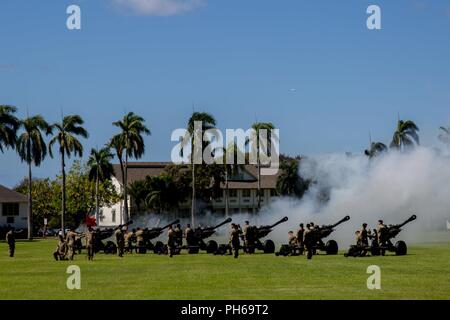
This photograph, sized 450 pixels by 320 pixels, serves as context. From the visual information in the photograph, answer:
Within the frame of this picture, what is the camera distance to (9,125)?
105 metres

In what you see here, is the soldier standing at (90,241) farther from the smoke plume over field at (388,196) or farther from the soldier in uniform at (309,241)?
the smoke plume over field at (388,196)

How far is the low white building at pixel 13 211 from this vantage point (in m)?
139

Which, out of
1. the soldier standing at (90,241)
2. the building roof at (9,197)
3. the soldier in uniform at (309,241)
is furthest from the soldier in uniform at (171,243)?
the building roof at (9,197)

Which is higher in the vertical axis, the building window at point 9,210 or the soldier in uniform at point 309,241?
the building window at point 9,210

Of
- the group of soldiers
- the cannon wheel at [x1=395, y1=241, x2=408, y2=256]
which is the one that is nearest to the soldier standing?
the group of soldiers

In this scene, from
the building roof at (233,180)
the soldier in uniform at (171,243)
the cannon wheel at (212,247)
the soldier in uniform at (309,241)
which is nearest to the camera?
the soldier in uniform at (309,241)

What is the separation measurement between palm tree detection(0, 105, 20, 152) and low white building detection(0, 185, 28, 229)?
35644mm

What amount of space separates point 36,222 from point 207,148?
49.3m

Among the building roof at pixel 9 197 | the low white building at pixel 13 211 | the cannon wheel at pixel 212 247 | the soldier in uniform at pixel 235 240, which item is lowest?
the cannon wheel at pixel 212 247

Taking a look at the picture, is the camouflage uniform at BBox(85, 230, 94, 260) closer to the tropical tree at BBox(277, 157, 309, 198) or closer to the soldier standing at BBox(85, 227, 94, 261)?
the soldier standing at BBox(85, 227, 94, 261)

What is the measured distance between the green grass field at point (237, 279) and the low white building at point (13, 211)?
3715 inches

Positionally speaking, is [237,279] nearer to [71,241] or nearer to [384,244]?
[384,244]

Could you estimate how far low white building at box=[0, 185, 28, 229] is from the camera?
139 metres

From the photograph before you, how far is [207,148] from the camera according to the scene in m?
108
